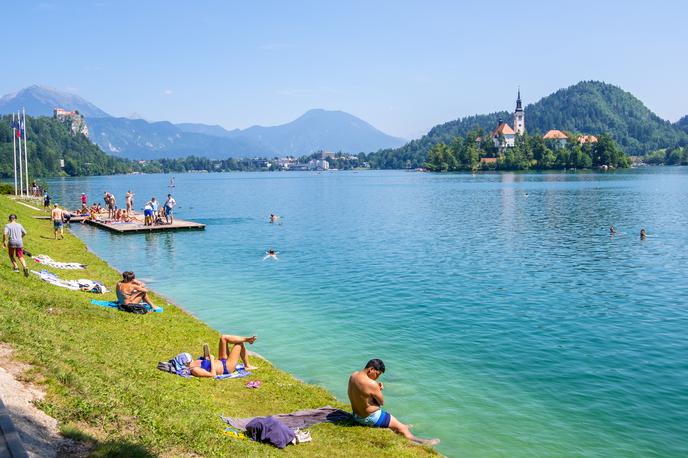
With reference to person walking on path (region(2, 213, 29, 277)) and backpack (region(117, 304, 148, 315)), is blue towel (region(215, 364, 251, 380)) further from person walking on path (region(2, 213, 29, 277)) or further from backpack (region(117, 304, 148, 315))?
person walking on path (region(2, 213, 29, 277))

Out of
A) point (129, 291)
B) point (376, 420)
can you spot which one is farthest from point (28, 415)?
point (129, 291)

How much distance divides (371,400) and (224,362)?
16.0 feet

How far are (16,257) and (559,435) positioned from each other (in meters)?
21.9

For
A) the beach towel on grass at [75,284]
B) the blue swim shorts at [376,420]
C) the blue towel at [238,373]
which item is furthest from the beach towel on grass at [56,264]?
the blue swim shorts at [376,420]

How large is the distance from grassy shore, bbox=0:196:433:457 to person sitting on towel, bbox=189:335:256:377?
1.25ft

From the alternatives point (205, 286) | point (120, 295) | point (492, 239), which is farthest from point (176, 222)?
point (120, 295)

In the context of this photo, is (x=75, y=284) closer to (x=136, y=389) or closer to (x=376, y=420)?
(x=136, y=389)

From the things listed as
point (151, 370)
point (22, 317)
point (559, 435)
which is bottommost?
point (559, 435)

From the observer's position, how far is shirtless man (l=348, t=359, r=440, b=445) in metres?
12.5

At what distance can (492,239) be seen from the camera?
49688mm

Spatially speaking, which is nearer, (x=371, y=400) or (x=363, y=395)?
(x=363, y=395)

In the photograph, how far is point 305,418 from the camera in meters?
12.7

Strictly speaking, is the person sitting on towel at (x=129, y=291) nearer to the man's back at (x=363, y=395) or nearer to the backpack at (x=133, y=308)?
the backpack at (x=133, y=308)

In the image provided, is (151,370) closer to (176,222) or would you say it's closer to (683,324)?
(683,324)
